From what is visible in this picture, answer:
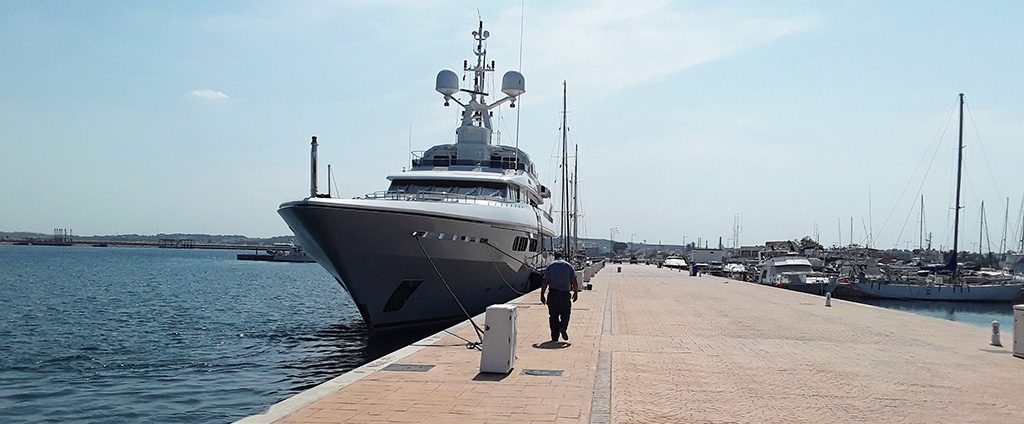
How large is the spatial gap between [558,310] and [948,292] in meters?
42.6

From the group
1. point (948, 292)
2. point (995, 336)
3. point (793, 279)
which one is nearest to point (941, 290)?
point (948, 292)

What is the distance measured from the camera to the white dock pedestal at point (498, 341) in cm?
934

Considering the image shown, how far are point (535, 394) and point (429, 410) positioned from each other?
48.9 inches

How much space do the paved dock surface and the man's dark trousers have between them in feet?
0.99

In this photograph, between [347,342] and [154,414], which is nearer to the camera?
[154,414]

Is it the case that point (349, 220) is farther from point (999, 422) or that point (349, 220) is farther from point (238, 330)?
point (999, 422)

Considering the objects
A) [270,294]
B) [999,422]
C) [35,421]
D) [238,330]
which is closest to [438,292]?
[238,330]

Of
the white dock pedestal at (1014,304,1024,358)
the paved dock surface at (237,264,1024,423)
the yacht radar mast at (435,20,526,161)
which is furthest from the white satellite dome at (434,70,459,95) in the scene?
the white dock pedestal at (1014,304,1024,358)

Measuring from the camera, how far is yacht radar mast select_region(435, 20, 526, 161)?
3142 centimetres

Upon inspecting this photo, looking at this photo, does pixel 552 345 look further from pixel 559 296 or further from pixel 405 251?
pixel 405 251

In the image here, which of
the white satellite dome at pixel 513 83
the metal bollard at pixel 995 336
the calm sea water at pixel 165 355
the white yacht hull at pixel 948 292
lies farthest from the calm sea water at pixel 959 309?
the calm sea water at pixel 165 355

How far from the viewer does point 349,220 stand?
19328mm

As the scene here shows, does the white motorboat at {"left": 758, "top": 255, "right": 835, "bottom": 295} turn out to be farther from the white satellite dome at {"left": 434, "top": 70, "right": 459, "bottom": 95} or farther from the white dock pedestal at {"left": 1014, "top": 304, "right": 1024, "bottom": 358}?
the white dock pedestal at {"left": 1014, "top": 304, "right": 1024, "bottom": 358}

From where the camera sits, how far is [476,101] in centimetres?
3378
